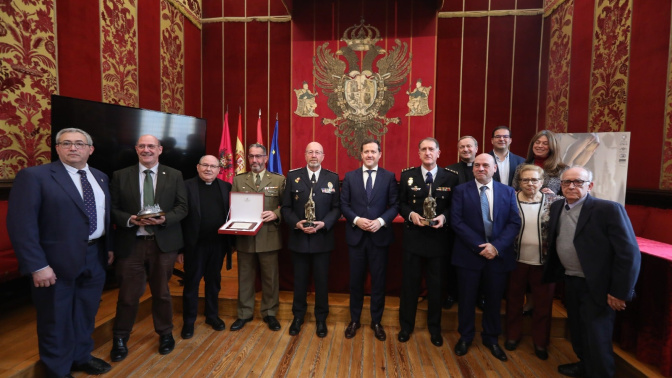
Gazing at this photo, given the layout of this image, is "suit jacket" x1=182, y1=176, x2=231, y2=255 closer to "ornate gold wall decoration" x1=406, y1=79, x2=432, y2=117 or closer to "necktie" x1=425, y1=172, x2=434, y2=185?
"necktie" x1=425, y1=172, x2=434, y2=185

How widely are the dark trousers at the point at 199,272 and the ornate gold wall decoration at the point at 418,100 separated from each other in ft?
12.2

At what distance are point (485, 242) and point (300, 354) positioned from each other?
1.82 metres

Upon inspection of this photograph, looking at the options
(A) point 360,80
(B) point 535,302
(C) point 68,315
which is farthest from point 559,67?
(C) point 68,315

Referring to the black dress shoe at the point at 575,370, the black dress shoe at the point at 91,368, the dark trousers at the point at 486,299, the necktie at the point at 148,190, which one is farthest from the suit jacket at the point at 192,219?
the black dress shoe at the point at 575,370

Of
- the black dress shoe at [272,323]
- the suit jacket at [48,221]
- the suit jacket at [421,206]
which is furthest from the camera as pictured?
the black dress shoe at [272,323]

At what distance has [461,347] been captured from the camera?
2713mm

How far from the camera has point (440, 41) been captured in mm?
5242

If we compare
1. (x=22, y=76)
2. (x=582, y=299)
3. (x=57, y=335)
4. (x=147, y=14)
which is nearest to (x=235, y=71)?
(x=147, y=14)

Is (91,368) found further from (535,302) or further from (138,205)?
(535,302)

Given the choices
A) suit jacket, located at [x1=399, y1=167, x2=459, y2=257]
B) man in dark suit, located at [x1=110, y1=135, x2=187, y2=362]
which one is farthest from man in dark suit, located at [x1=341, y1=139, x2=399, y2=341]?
man in dark suit, located at [x1=110, y1=135, x2=187, y2=362]

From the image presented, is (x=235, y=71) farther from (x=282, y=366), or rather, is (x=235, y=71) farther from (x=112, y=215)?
(x=282, y=366)

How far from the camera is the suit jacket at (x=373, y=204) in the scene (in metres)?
2.84

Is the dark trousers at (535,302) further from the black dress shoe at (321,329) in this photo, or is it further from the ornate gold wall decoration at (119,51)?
the ornate gold wall decoration at (119,51)

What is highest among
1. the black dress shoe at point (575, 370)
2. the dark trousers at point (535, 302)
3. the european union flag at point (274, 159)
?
the european union flag at point (274, 159)
